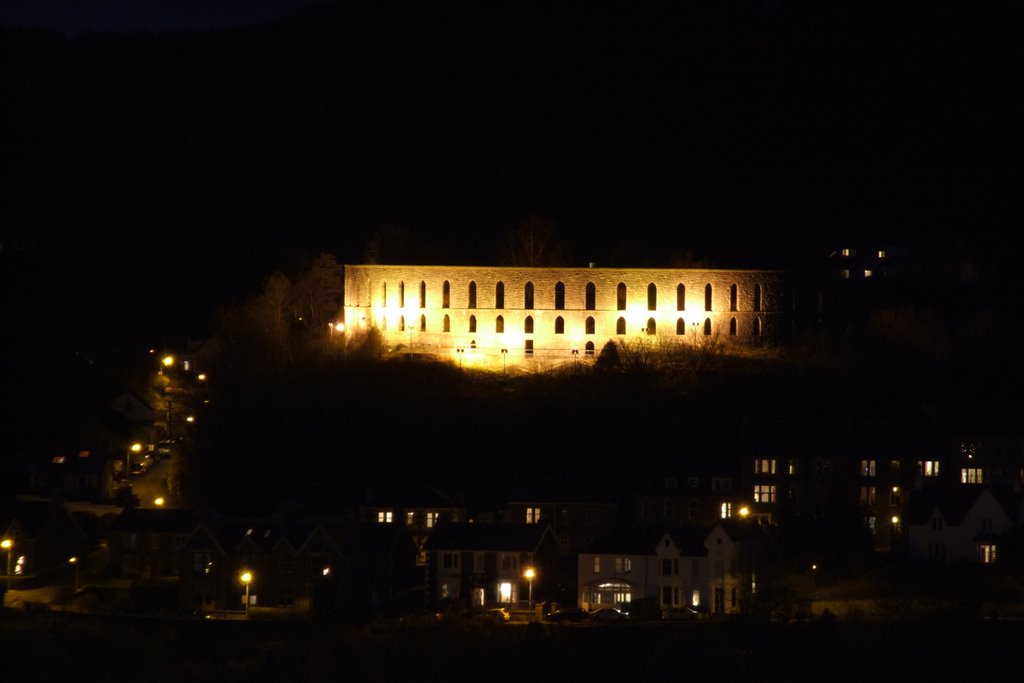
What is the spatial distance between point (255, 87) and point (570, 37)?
22.1 meters

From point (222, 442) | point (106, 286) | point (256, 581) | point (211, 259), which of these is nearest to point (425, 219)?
point (211, 259)

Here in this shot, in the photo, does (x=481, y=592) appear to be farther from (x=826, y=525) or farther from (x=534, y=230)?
(x=534, y=230)

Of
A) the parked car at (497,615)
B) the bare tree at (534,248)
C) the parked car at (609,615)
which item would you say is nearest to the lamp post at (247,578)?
the parked car at (497,615)

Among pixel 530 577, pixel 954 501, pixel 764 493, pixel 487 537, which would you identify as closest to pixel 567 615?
pixel 530 577

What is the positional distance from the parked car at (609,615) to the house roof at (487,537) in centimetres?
284

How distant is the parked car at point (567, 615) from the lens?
4303 cm

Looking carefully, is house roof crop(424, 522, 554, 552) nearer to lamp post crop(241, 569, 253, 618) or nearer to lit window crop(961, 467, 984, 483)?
lamp post crop(241, 569, 253, 618)

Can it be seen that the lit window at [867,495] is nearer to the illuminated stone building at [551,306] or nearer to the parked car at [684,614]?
the parked car at [684,614]

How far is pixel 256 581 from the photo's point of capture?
45938 millimetres

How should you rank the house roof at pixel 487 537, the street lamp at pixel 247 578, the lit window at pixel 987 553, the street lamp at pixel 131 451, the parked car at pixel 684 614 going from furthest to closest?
the street lamp at pixel 131 451 < the lit window at pixel 987 553 < the house roof at pixel 487 537 < the street lamp at pixel 247 578 < the parked car at pixel 684 614

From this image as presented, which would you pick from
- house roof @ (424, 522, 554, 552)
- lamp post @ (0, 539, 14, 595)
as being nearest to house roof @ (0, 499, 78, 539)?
lamp post @ (0, 539, 14, 595)

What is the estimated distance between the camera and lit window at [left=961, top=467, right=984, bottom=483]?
5288 centimetres

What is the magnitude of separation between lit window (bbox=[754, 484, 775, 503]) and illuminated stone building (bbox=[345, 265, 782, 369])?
17078 millimetres

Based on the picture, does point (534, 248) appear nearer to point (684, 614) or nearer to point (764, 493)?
point (764, 493)
